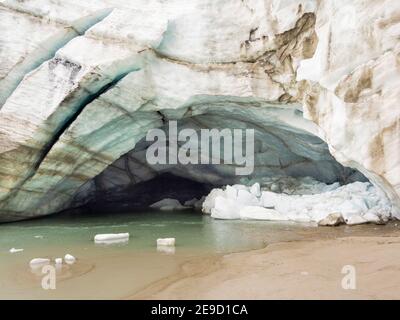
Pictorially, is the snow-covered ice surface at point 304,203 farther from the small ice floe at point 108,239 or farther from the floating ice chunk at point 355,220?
the small ice floe at point 108,239

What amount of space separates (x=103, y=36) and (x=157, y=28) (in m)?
1.40

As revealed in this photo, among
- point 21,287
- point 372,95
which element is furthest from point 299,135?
point 21,287

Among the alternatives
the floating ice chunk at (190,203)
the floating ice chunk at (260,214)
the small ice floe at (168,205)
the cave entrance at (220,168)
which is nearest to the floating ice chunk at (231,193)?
the floating ice chunk at (260,214)

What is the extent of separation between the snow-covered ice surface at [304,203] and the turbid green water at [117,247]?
823 mm

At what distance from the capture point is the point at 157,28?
10305 millimetres

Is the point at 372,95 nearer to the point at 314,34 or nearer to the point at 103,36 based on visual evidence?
the point at 314,34

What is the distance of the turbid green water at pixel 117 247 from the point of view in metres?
4.56

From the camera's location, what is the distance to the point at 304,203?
36.8ft

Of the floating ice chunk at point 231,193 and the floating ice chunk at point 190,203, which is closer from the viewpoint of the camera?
the floating ice chunk at point 231,193

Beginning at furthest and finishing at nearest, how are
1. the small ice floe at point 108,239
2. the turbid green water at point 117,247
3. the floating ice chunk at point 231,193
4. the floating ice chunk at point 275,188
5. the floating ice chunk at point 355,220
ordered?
the floating ice chunk at point 275,188, the floating ice chunk at point 231,193, the floating ice chunk at point 355,220, the small ice floe at point 108,239, the turbid green water at point 117,247

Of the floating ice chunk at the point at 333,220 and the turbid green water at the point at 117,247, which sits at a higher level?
the floating ice chunk at the point at 333,220

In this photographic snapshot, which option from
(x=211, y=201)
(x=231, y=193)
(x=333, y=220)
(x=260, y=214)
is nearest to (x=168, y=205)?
(x=211, y=201)

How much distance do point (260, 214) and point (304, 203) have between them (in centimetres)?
127

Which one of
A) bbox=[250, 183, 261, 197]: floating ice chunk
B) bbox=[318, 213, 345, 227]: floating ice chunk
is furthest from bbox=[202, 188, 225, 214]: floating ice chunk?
bbox=[318, 213, 345, 227]: floating ice chunk
